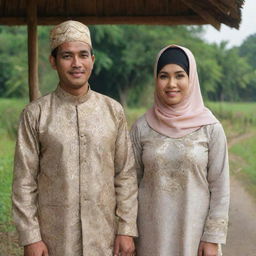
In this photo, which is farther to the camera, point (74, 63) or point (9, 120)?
point (9, 120)

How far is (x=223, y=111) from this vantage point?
75.0ft

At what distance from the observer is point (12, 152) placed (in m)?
12.6

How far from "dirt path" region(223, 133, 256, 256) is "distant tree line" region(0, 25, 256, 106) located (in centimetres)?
1398

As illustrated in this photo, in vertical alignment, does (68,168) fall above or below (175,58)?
below

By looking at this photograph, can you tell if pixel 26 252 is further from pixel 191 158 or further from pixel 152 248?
pixel 191 158

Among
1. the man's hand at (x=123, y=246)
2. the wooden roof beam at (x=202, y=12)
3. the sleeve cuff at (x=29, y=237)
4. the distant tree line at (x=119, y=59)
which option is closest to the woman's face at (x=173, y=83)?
the man's hand at (x=123, y=246)

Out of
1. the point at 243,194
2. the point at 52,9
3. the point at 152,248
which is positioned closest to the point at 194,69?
the point at 152,248

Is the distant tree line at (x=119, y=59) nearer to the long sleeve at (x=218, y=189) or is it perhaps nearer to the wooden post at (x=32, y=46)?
the wooden post at (x=32, y=46)

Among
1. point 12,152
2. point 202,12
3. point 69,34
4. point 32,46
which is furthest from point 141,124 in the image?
point 12,152

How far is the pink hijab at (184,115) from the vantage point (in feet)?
9.45

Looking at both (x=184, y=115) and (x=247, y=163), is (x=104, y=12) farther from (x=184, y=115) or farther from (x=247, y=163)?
(x=247, y=163)

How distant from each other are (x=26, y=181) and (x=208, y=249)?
3.47 ft

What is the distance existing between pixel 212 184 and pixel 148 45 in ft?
71.8

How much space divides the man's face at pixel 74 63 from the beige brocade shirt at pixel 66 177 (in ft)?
0.36
